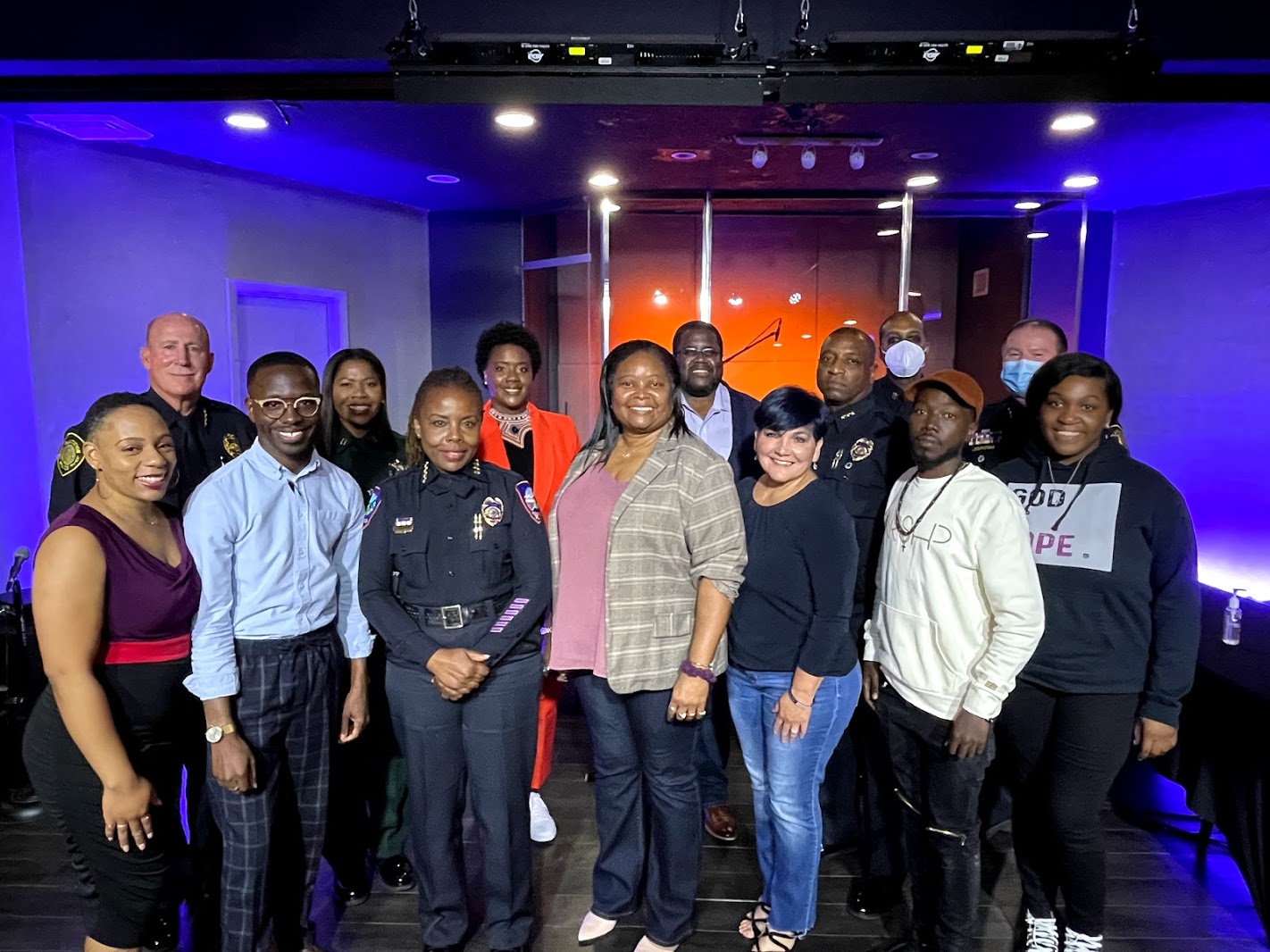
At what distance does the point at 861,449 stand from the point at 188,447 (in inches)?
94.7

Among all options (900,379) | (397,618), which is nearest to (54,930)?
(397,618)

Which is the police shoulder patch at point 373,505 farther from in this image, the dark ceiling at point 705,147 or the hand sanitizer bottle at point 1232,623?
the hand sanitizer bottle at point 1232,623

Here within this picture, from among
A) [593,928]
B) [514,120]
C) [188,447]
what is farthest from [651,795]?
[514,120]

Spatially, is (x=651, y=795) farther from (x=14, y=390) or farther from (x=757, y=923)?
(x=14, y=390)

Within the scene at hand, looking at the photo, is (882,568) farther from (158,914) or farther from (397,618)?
(158,914)

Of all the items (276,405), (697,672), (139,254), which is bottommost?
(697,672)

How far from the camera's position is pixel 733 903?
2594 millimetres

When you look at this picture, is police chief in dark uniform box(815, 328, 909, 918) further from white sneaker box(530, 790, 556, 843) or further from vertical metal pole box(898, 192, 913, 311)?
vertical metal pole box(898, 192, 913, 311)

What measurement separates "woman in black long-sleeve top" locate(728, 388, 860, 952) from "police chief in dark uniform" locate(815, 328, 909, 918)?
459mm

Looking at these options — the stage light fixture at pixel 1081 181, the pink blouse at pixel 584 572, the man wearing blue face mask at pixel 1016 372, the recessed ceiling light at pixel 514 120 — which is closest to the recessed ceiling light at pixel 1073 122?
the stage light fixture at pixel 1081 181

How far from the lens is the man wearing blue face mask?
2635 millimetres

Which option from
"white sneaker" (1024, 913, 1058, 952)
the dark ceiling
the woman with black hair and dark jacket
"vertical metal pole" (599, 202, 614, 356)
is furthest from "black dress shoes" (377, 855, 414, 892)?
"vertical metal pole" (599, 202, 614, 356)

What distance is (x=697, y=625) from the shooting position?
2070mm

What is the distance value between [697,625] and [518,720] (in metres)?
0.57
